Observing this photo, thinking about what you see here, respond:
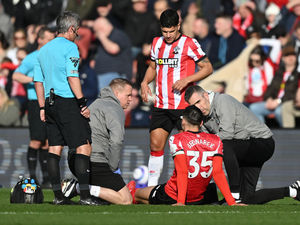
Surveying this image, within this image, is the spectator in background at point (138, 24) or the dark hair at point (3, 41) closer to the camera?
the spectator in background at point (138, 24)

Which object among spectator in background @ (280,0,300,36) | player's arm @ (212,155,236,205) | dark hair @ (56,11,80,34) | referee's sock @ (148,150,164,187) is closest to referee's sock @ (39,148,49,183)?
referee's sock @ (148,150,164,187)

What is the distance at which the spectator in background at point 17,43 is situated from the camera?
14570 millimetres

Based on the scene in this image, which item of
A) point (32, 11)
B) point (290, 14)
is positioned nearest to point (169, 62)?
point (290, 14)

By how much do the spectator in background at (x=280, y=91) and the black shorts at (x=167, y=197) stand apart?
5.18 metres

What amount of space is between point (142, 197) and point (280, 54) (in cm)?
575

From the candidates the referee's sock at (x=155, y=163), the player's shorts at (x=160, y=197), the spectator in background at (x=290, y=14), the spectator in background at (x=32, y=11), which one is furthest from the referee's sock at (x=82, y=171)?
the spectator in background at (x=32, y=11)

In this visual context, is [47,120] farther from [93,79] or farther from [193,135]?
[93,79]

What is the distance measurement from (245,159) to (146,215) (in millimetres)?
2095

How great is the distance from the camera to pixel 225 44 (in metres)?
13.8

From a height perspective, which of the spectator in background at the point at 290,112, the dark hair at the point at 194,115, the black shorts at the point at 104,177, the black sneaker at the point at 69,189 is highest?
the dark hair at the point at 194,115

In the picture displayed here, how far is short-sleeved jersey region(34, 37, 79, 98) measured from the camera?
26.3ft

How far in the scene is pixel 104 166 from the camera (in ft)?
28.5

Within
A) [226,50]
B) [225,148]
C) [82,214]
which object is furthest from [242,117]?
[226,50]

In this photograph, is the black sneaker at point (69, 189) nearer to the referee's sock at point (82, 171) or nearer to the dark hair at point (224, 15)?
the referee's sock at point (82, 171)
